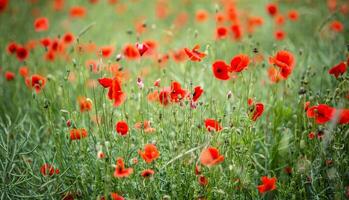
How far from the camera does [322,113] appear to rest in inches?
74.8

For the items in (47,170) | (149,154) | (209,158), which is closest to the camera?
(209,158)

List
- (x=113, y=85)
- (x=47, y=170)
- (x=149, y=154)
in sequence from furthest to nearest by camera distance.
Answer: (x=47, y=170) → (x=113, y=85) → (x=149, y=154)

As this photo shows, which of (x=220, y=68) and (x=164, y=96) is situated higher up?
(x=220, y=68)

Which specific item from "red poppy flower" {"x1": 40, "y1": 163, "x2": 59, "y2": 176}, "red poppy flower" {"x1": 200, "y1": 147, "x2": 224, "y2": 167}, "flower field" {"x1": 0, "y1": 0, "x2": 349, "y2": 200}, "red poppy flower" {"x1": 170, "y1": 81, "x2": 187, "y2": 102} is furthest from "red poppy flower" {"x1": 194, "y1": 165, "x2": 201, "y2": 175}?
"red poppy flower" {"x1": 40, "y1": 163, "x2": 59, "y2": 176}

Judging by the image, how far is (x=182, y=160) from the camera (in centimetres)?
204

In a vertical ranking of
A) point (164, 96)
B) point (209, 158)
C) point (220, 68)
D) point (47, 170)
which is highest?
point (220, 68)

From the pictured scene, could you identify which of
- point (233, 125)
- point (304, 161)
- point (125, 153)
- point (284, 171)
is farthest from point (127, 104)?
point (304, 161)

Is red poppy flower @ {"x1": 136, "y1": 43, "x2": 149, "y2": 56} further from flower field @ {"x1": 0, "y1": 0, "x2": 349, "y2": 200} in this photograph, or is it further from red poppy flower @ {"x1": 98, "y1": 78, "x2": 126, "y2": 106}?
red poppy flower @ {"x1": 98, "y1": 78, "x2": 126, "y2": 106}

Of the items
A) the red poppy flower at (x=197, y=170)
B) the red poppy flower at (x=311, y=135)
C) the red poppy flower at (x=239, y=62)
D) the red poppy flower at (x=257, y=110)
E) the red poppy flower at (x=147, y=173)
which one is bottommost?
the red poppy flower at (x=197, y=170)

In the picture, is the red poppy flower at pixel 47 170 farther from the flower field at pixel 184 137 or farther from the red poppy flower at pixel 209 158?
the red poppy flower at pixel 209 158

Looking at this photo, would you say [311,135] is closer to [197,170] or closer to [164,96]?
[197,170]

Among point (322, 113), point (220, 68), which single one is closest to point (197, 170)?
point (220, 68)

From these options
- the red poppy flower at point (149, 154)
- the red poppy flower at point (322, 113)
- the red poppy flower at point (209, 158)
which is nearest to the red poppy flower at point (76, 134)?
the red poppy flower at point (149, 154)

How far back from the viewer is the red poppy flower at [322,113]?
73.4 inches
